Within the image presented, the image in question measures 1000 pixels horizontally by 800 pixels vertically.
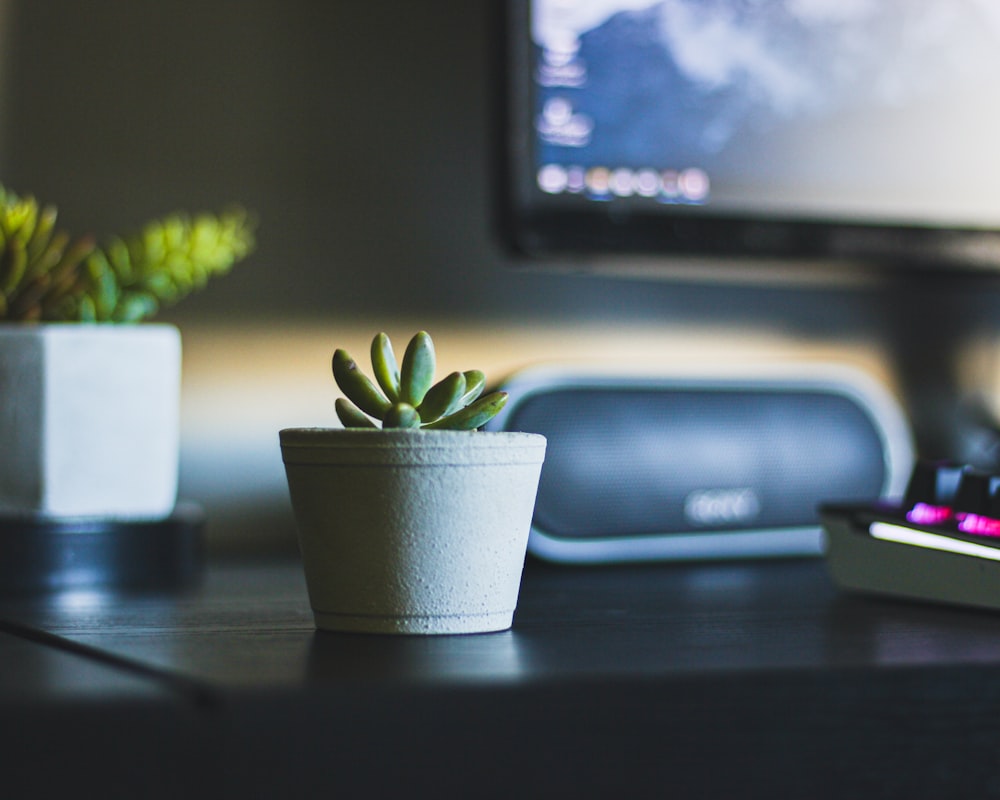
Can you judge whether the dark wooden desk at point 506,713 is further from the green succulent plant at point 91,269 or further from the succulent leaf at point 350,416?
the green succulent plant at point 91,269

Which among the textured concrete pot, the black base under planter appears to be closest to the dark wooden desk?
the textured concrete pot

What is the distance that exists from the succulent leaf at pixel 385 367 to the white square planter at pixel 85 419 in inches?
9.6

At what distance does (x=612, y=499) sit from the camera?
0.71m

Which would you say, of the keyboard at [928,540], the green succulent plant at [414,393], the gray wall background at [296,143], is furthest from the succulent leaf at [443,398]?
the gray wall background at [296,143]

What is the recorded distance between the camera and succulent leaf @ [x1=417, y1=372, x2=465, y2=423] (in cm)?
40

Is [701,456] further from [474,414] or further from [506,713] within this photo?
[506,713]

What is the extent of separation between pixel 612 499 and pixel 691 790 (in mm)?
429

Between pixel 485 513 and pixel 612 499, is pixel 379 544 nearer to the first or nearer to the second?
pixel 485 513

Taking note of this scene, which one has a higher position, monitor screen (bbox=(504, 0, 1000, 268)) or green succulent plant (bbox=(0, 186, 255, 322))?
monitor screen (bbox=(504, 0, 1000, 268))

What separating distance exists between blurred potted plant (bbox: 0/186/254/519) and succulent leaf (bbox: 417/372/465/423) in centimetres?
26

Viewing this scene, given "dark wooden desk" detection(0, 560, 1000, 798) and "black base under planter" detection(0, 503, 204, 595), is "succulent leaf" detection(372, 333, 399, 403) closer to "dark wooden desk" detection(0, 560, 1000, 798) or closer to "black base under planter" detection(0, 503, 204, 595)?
"dark wooden desk" detection(0, 560, 1000, 798)

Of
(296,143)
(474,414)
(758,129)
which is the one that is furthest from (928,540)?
(296,143)

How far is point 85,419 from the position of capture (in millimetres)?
610

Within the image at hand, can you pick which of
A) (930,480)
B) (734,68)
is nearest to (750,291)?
(734,68)
